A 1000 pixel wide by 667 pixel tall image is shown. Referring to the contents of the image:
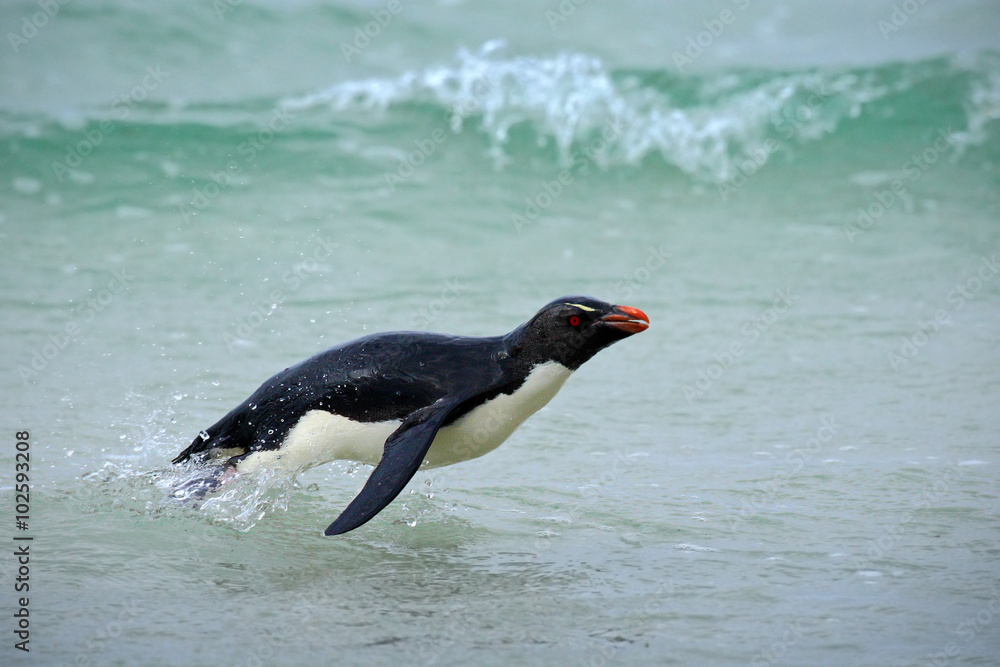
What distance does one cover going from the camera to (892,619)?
3230 mm

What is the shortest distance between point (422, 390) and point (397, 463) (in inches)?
15.4

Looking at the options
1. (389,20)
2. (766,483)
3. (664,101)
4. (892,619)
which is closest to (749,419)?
(766,483)

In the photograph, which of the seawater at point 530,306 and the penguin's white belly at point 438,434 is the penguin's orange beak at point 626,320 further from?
the seawater at point 530,306

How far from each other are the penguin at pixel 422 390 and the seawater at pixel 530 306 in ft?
0.70

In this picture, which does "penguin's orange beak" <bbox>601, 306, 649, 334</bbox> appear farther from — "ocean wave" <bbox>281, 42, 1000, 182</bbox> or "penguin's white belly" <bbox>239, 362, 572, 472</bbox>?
"ocean wave" <bbox>281, 42, 1000, 182</bbox>

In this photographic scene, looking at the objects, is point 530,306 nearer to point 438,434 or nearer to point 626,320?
point 438,434

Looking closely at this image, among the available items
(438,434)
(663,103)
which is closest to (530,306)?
(438,434)

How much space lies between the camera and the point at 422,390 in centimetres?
379

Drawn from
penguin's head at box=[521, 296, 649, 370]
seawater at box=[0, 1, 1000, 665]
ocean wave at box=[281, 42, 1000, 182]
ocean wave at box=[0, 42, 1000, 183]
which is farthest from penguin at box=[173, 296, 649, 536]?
ocean wave at box=[281, 42, 1000, 182]

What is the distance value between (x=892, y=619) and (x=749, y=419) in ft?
6.14

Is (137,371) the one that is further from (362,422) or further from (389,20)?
(389,20)

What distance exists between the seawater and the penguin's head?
58cm

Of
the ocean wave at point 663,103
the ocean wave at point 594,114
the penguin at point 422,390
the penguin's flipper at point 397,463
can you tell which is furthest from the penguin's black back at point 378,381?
the ocean wave at point 663,103

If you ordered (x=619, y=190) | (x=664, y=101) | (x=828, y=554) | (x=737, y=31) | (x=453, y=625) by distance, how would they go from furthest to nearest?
(x=737, y=31), (x=664, y=101), (x=619, y=190), (x=828, y=554), (x=453, y=625)
